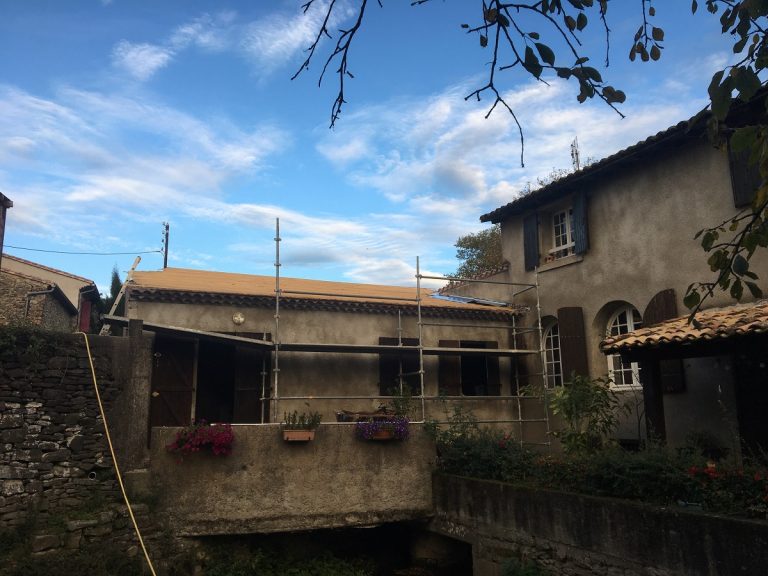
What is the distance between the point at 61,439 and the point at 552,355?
10588mm

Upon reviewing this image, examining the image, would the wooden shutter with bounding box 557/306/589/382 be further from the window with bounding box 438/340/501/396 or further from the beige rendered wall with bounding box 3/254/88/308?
the beige rendered wall with bounding box 3/254/88/308

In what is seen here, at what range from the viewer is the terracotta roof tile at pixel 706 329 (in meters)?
8.48

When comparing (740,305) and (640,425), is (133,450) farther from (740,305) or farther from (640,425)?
(740,305)

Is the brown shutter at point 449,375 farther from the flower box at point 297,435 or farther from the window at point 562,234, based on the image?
the flower box at point 297,435

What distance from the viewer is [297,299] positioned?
1332 centimetres

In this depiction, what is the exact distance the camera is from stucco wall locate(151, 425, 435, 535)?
30.5 ft

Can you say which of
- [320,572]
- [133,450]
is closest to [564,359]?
[320,572]

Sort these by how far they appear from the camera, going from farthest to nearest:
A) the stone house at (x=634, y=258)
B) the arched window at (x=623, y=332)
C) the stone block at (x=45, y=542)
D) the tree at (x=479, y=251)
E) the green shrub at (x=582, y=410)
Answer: the tree at (x=479, y=251)
the arched window at (x=623, y=332)
the stone house at (x=634, y=258)
the green shrub at (x=582, y=410)
the stone block at (x=45, y=542)

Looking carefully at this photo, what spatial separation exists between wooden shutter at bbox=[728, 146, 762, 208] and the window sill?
3690mm

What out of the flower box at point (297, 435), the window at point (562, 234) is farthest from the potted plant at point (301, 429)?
the window at point (562, 234)

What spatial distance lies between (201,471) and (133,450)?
1044 mm

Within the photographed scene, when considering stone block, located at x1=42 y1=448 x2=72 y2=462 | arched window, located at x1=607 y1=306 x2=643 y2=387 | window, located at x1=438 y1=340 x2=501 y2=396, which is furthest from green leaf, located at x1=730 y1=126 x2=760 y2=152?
window, located at x1=438 y1=340 x2=501 y2=396

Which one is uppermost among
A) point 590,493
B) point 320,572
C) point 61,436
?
point 61,436

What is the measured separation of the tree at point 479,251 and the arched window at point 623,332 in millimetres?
15274
